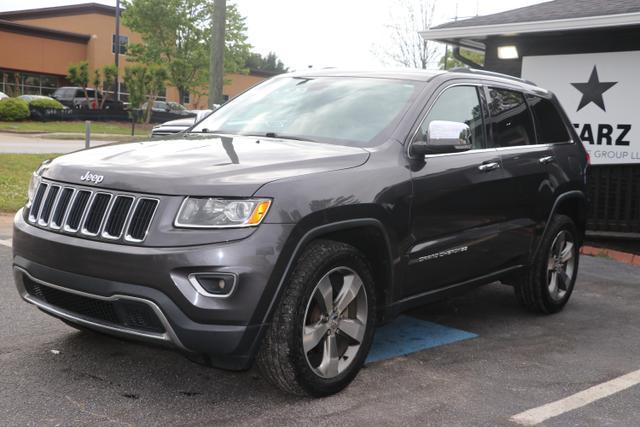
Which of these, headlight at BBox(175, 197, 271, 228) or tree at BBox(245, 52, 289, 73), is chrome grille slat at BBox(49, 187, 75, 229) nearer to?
headlight at BBox(175, 197, 271, 228)

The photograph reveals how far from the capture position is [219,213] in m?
3.58

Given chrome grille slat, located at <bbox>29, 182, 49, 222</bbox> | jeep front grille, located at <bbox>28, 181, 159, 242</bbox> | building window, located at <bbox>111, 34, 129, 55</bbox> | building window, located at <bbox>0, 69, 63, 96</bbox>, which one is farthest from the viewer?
building window, located at <bbox>111, 34, 129, 55</bbox>

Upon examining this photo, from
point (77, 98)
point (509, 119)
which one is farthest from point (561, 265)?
point (77, 98)

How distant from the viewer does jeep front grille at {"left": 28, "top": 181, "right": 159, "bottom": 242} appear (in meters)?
3.61

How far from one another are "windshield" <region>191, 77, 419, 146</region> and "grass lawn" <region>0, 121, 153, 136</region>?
2490cm

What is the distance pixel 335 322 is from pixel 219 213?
0.94 meters

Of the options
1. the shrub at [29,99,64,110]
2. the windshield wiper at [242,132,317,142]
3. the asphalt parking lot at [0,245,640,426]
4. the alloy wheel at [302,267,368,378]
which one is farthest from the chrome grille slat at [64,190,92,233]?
the shrub at [29,99,64,110]

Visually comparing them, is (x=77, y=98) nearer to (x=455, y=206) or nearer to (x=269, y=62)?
(x=455, y=206)

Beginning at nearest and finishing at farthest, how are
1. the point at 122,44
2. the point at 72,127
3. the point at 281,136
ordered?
the point at 281,136 < the point at 72,127 < the point at 122,44

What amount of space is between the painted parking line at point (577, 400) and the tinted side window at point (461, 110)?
1742 millimetres

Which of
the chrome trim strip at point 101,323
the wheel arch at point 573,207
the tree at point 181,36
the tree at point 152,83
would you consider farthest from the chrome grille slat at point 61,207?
the tree at point 181,36

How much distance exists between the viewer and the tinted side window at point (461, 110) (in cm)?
492

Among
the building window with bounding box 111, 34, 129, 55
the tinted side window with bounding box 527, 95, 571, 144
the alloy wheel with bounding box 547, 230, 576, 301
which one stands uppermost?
the building window with bounding box 111, 34, 129, 55

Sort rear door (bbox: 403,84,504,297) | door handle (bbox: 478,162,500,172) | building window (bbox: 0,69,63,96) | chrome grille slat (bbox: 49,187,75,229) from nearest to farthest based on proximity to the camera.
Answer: chrome grille slat (bbox: 49,187,75,229)
rear door (bbox: 403,84,504,297)
door handle (bbox: 478,162,500,172)
building window (bbox: 0,69,63,96)
